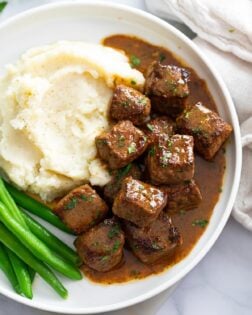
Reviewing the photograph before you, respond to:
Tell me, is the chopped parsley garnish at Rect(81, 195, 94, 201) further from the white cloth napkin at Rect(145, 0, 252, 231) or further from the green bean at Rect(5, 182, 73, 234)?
the white cloth napkin at Rect(145, 0, 252, 231)

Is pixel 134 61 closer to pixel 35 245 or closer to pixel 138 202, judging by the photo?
pixel 138 202

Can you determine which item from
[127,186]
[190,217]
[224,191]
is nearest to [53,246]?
[127,186]

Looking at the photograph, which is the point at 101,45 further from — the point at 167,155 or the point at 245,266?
the point at 245,266

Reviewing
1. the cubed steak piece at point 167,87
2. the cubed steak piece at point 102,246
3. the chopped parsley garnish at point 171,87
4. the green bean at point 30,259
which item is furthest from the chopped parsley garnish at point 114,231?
the chopped parsley garnish at point 171,87

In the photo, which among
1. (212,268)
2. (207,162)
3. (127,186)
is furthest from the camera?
(212,268)

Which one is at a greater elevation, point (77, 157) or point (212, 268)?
point (77, 157)

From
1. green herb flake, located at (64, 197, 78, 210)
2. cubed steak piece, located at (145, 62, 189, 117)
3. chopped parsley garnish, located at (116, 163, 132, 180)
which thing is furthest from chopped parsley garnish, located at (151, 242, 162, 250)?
cubed steak piece, located at (145, 62, 189, 117)

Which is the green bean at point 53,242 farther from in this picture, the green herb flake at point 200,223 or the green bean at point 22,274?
the green herb flake at point 200,223

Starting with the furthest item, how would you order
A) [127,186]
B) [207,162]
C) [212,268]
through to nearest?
1. [212,268]
2. [207,162]
3. [127,186]
